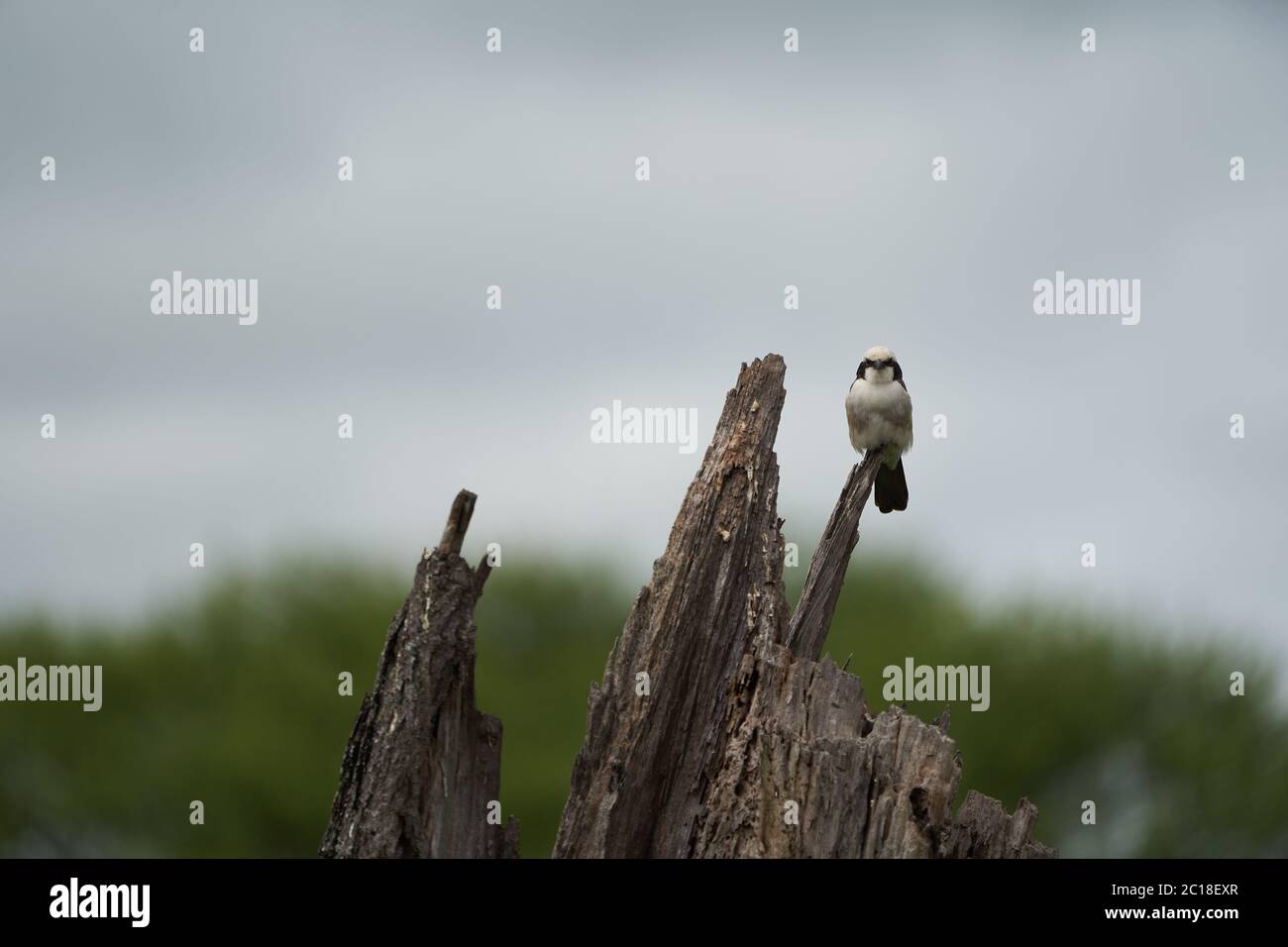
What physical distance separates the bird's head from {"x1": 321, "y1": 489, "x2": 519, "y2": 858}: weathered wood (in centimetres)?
666

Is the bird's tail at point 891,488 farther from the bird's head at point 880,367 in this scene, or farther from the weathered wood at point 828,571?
the weathered wood at point 828,571

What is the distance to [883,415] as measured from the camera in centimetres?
1451

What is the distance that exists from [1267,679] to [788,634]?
29.7 meters

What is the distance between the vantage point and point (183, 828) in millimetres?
33844

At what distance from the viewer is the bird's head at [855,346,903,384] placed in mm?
14734

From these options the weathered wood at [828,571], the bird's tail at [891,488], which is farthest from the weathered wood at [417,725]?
the bird's tail at [891,488]

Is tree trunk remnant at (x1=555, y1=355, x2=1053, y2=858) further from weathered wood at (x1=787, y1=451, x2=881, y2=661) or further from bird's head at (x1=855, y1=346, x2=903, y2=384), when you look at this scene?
bird's head at (x1=855, y1=346, x2=903, y2=384)

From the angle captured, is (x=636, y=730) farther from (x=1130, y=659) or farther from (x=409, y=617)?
(x=1130, y=659)

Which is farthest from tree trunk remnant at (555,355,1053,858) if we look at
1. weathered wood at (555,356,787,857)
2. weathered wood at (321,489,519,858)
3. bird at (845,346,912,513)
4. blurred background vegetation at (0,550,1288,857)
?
blurred background vegetation at (0,550,1288,857)

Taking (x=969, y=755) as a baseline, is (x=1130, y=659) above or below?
above

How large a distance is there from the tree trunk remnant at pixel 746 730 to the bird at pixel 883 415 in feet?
12.1
